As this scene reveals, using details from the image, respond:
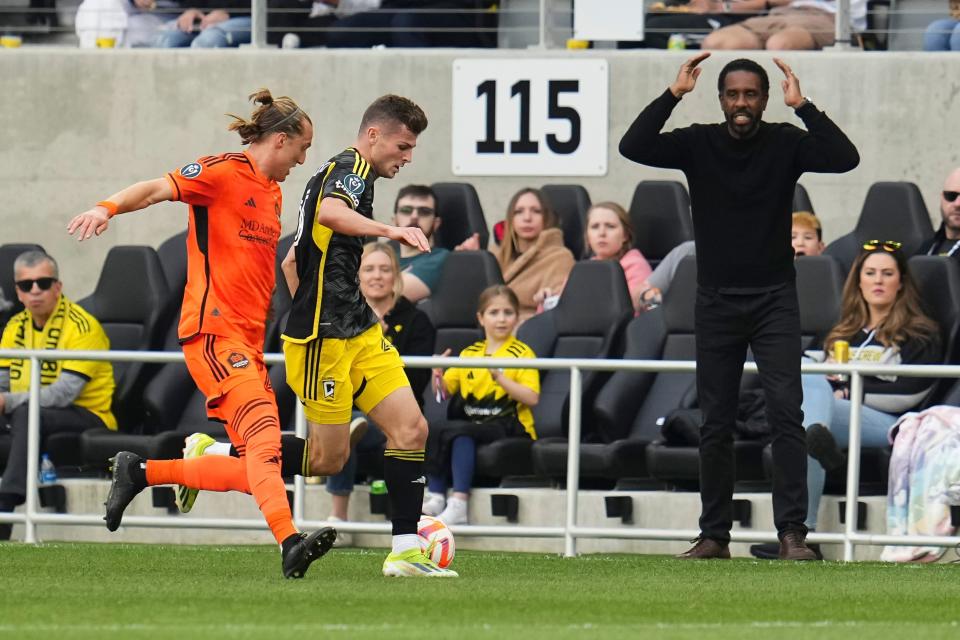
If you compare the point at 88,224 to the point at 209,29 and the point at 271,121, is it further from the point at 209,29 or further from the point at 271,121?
the point at 209,29

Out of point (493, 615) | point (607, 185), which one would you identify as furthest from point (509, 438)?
point (493, 615)

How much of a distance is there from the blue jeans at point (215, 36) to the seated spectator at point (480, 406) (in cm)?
411

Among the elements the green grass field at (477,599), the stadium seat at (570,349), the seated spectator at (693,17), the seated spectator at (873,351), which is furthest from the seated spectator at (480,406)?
the seated spectator at (693,17)

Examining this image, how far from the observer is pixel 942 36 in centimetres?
1434

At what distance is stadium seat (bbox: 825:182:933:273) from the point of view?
12.8 metres

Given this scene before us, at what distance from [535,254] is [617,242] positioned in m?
0.59

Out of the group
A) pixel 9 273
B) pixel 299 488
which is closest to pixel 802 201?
pixel 299 488

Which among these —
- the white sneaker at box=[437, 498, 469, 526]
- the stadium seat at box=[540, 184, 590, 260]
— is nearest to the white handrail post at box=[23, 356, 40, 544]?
the white sneaker at box=[437, 498, 469, 526]

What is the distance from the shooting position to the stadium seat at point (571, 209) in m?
13.8

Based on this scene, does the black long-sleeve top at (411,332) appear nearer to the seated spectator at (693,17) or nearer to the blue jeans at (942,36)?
the seated spectator at (693,17)

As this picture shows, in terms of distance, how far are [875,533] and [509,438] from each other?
225cm

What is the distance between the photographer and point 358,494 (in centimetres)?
1207

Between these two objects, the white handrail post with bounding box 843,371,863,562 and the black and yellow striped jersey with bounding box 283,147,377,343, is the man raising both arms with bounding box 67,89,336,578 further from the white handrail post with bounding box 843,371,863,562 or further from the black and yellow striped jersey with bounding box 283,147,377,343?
the white handrail post with bounding box 843,371,863,562

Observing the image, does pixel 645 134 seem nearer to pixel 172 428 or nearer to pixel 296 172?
pixel 172 428
